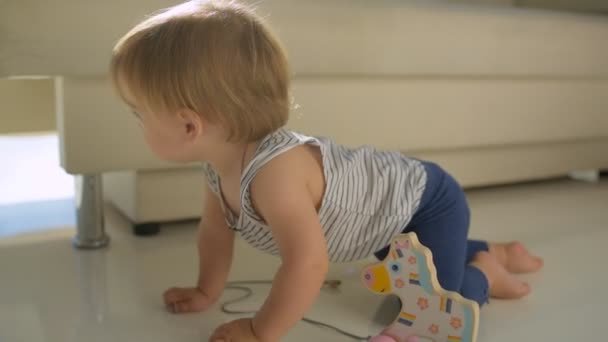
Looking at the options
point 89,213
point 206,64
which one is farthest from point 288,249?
point 89,213

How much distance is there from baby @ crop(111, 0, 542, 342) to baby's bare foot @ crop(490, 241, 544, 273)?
17cm

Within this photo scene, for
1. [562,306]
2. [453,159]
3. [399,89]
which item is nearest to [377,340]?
[562,306]

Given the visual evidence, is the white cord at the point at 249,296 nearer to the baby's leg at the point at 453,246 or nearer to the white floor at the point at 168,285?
the white floor at the point at 168,285

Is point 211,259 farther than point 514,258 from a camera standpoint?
No

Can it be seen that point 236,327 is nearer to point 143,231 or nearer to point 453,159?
point 143,231

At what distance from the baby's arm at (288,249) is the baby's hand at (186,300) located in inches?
6.2

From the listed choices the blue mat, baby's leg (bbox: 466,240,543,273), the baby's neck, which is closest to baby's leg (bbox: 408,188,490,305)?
baby's leg (bbox: 466,240,543,273)

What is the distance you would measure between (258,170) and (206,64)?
125 millimetres

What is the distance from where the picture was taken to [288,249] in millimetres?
695

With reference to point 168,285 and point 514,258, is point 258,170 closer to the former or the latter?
point 168,285

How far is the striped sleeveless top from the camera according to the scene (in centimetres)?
78

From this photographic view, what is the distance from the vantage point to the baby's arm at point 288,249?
69 centimetres

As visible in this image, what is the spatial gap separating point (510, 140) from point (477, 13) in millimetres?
322

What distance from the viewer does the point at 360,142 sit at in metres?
1.29
